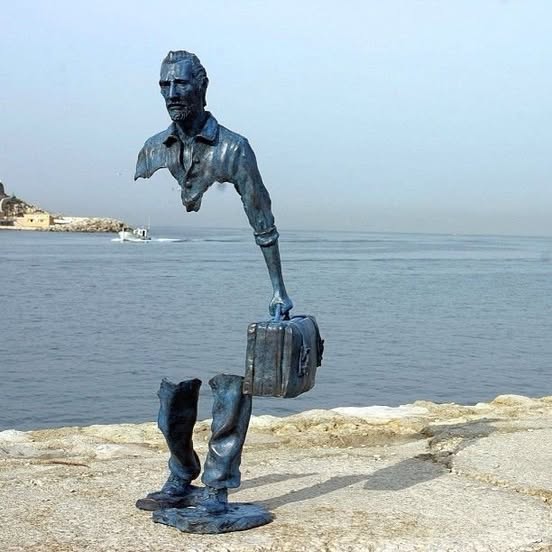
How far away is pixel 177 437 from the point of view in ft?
18.2

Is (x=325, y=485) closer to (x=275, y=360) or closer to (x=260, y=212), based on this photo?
(x=275, y=360)

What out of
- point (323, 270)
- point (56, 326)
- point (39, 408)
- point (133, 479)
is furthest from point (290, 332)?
point (323, 270)

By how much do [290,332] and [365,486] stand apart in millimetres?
1588

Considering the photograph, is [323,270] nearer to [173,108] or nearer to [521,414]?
[521,414]

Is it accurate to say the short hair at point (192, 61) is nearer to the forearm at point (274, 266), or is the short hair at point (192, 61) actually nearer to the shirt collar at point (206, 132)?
the shirt collar at point (206, 132)

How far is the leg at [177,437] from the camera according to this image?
5.50m

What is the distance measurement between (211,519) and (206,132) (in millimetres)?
1977

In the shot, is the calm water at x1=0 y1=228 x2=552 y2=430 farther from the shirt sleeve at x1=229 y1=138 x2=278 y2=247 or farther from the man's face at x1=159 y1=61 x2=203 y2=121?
the man's face at x1=159 y1=61 x2=203 y2=121

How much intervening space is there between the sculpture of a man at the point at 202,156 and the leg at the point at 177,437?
0.72m

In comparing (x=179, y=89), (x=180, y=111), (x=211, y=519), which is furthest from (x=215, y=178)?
(x=211, y=519)

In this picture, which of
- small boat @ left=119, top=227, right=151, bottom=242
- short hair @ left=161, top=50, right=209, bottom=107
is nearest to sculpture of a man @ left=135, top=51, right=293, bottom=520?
short hair @ left=161, top=50, right=209, bottom=107

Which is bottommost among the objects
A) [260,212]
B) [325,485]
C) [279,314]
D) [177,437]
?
[325,485]

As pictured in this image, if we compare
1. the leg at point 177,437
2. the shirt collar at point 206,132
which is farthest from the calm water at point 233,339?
the shirt collar at point 206,132

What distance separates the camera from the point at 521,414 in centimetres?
932
